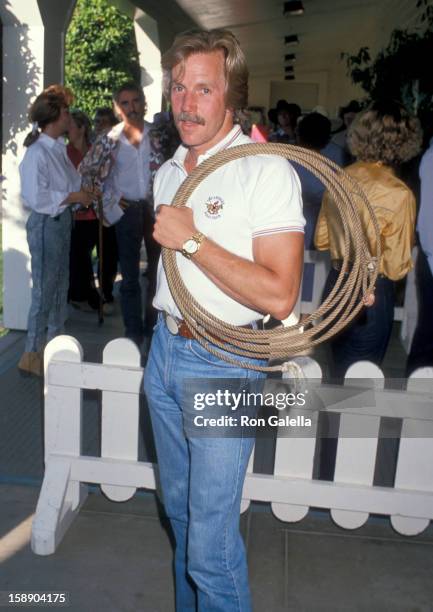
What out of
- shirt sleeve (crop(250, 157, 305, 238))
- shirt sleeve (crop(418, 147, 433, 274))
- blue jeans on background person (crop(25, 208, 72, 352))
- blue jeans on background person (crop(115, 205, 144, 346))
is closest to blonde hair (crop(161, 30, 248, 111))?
shirt sleeve (crop(250, 157, 305, 238))

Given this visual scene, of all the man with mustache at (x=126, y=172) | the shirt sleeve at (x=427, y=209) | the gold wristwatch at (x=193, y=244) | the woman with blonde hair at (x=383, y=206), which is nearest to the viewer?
the gold wristwatch at (x=193, y=244)

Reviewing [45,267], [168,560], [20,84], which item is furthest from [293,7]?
[168,560]

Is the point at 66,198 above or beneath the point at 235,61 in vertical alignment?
beneath

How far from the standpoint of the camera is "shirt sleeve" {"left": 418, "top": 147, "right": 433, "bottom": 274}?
358 centimetres

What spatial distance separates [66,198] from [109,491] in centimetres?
219

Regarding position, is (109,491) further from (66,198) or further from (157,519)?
(66,198)

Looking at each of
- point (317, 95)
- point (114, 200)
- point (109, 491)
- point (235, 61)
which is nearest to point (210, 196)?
point (235, 61)

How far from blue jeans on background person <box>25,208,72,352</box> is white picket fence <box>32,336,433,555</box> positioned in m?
1.77

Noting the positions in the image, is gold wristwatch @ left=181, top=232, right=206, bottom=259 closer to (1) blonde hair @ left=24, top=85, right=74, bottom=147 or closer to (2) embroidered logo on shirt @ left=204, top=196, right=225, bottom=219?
(2) embroidered logo on shirt @ left=204, top=196, right=225, bottom=219

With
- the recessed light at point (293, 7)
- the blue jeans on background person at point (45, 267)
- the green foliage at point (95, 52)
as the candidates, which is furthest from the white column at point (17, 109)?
the green foliage at point (95, 52)

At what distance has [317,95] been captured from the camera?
99.1ft

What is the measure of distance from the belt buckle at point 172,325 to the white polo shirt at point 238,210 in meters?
0.02

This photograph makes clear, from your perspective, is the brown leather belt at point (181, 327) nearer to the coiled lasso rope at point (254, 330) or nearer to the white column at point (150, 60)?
the coiled lasso rope at point (254, 330)

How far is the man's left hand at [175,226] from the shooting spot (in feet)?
6.36
